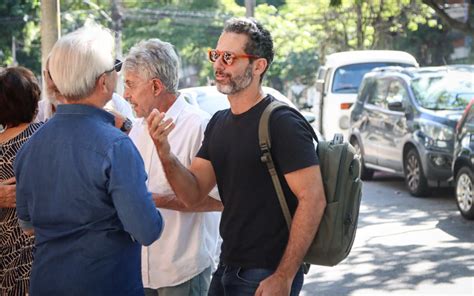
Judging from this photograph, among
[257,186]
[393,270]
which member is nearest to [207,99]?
[393,270]

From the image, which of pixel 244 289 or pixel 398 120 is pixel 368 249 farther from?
pixel 244 289

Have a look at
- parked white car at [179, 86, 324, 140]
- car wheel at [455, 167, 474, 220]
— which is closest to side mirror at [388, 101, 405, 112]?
car wheel at [455, 167, 474, 220]

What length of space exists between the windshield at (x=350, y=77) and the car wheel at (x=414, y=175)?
7.62 metres

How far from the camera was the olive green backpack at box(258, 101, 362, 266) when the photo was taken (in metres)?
3.67

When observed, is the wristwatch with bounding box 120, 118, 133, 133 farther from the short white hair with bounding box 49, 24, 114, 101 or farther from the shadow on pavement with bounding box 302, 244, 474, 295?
the shadow on pavement with bounding box 302, 244, 474, 295

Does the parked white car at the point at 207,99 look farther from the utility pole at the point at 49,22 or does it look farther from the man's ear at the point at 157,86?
the man's ear at the point at 157,86

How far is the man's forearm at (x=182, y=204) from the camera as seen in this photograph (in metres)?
4.31

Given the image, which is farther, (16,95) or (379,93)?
(379,93)

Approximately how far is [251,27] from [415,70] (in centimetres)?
1157

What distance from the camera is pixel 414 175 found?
542 inches

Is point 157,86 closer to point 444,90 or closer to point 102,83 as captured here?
point 102,83

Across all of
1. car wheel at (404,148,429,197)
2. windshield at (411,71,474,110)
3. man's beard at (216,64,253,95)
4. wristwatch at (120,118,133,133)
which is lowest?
car wheel at (404,148,429,197)

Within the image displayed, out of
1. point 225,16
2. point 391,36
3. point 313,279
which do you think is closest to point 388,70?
point 313,279

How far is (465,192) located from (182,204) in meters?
7.79
